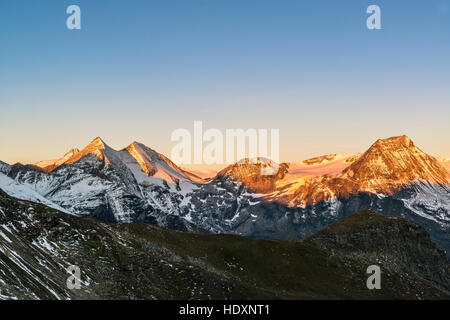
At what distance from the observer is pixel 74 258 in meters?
95.3

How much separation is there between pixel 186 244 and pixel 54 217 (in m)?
50.7

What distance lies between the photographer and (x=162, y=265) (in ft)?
355

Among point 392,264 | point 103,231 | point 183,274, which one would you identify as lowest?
point 392,264

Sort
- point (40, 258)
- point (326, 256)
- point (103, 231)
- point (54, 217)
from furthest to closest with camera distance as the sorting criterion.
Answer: point (326, 256) < point (103, 231) < point (54, 217) < point (40, 258)

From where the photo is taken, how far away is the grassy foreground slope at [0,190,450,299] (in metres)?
82.9

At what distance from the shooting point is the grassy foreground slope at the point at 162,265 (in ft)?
272

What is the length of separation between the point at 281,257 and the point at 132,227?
41041 millimetres
